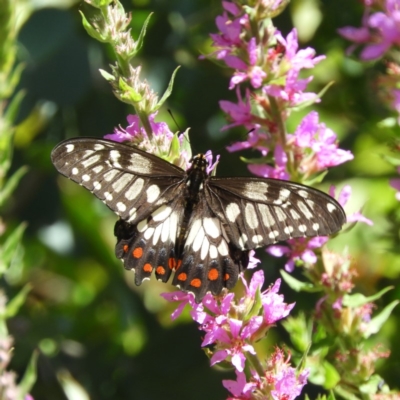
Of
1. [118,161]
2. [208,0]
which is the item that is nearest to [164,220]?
[118,161]

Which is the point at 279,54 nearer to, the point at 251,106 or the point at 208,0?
the point at 251,106

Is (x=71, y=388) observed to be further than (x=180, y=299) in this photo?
Yes

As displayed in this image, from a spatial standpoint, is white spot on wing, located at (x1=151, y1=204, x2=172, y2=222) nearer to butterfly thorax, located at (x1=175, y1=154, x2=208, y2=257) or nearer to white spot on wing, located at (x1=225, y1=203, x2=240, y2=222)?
butterfly thorax, located at (x1=175, y1=154, x2=208, y2=257)

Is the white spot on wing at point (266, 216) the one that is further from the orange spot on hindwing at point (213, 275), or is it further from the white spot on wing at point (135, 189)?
the white spot on wing at point (135, 189)

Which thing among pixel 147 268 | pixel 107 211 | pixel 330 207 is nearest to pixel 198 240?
pixel 147 268

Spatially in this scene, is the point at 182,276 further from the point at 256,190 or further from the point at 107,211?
the point at 107,211
